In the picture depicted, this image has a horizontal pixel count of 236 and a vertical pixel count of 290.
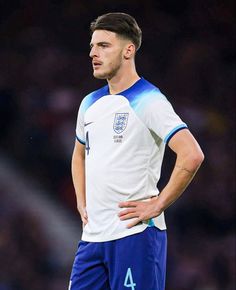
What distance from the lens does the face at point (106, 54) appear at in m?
3.05

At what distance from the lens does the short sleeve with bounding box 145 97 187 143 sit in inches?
113

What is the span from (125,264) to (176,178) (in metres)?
0.41

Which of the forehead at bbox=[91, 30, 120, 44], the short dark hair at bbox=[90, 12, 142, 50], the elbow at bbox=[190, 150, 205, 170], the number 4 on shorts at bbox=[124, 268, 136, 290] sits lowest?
the number 4 on shorts at bbox=[124, 268, 136, 290]

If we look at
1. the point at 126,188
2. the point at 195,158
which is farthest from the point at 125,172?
the point at 195,158

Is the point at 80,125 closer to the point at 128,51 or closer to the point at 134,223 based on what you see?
the point at 128,51

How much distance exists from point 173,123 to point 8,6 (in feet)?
12.0

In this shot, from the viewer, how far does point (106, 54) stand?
10.0ft

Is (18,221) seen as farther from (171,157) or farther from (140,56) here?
(140,56)

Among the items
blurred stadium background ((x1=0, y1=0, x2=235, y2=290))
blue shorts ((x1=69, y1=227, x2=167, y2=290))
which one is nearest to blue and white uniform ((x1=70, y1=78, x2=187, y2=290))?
blue shorts ((x1=69, y1=227, x2=167, y2=290))

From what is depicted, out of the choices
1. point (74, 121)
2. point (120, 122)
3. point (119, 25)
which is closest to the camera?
point (120, 122)

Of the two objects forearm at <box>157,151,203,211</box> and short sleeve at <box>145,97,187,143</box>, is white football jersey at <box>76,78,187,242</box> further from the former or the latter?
forearm at <box>157,151,203,211</box>

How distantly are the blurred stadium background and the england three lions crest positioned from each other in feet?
9.33

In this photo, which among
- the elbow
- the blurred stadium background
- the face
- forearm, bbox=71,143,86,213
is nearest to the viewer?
the elbow

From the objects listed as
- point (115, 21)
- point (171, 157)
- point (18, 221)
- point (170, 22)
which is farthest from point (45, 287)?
point (115, 21)
